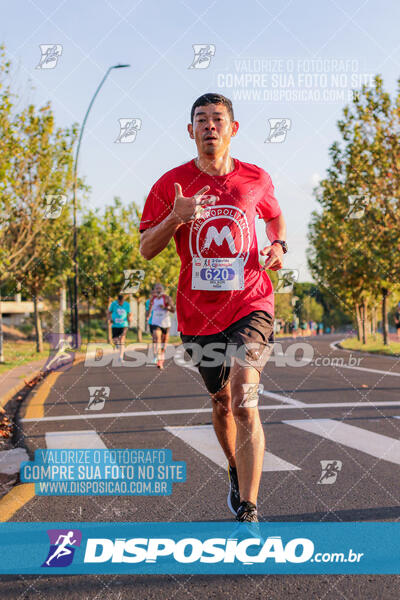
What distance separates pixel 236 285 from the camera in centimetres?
360

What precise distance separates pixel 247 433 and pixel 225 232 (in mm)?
1051

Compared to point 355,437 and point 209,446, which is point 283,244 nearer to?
point 209,446

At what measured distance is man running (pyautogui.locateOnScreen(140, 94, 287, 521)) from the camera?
3.51m

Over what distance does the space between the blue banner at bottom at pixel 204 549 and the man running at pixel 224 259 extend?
31 centimetres

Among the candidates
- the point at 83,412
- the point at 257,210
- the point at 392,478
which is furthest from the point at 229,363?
the point at 83,412

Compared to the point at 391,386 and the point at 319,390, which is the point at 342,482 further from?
the point at 391,386

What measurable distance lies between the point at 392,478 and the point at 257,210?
2.15m

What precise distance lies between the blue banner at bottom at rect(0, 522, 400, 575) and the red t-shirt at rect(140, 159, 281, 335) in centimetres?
108

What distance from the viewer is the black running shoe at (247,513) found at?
322cm

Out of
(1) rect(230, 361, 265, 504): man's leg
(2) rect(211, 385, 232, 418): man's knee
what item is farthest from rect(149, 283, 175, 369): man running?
(1) rect(230, 361, 265, 504): man's leg

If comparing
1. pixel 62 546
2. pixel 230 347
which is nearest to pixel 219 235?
pixel 230 347

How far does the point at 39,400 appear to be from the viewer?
9.59 m

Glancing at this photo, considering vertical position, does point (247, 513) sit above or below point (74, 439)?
above

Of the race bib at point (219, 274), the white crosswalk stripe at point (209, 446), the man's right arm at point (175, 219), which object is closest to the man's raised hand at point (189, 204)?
the man's right arm at point (175, 219)
